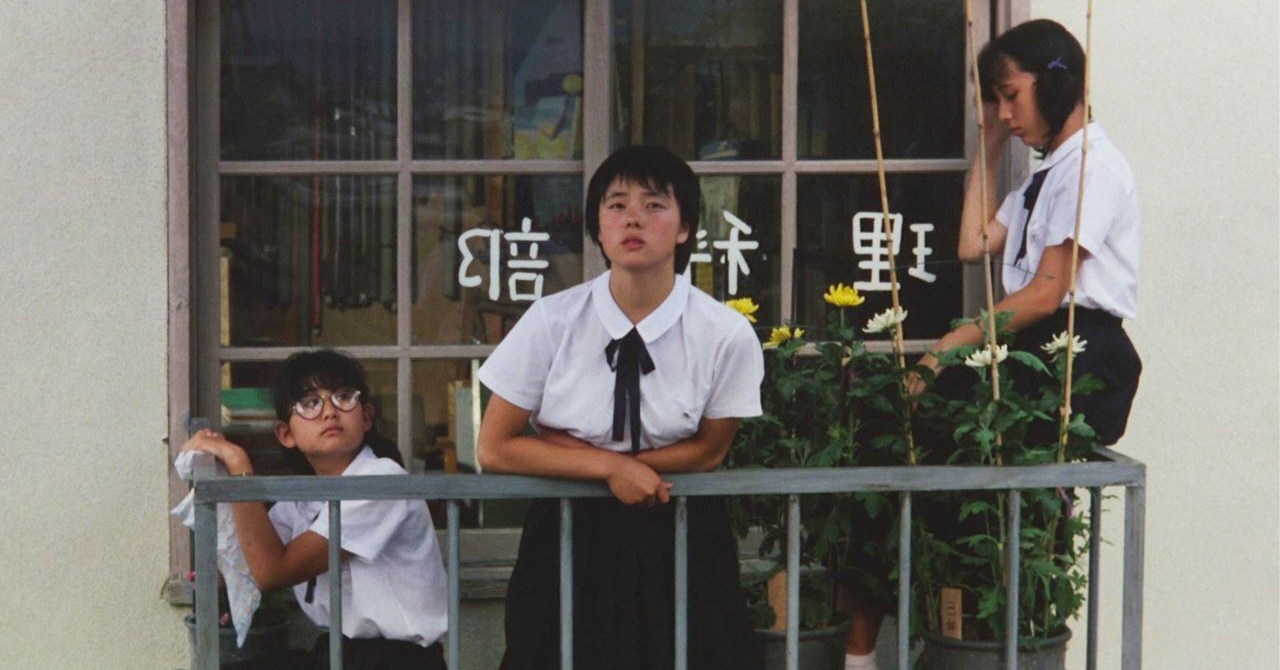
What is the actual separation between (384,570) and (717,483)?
81 cm

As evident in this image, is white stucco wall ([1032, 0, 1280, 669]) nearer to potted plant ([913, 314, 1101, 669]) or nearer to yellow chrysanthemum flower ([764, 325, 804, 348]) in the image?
potted plant ([913, 314, 1101, 669])

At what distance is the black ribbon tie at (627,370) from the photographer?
10.7 ft

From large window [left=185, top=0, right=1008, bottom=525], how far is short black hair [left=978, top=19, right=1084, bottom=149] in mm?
637

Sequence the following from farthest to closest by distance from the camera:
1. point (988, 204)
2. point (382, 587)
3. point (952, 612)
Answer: point (988, 204), point (382, 587), point (952, 612)

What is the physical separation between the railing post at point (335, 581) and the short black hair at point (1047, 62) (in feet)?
5.99

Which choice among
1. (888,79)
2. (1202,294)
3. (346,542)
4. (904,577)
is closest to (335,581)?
(346,542)

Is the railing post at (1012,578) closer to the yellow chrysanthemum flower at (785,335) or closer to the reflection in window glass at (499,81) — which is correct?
the yellow chrysanthemum flower at (785,335)

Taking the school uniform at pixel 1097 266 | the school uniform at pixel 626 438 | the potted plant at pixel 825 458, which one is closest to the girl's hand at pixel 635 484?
the school uniform at pixel 626 438

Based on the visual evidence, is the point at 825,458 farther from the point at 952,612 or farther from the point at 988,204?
the point at 988,204

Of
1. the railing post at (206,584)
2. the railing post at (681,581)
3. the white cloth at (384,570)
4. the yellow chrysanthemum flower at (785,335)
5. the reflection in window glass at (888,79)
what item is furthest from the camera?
the reflection in window glass at (888,79)

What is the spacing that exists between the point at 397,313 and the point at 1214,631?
93.4 inches

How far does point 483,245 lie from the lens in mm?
4555

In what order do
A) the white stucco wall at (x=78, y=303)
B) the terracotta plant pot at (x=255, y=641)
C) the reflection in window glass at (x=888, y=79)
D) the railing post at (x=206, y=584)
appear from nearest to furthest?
the railing post at (x=206, y=584) < the terracotta plant pot at (x=255, y=641) < the white stucco wall at (x=78, y=303) < the reflection in window glass at (x=888, y=79)

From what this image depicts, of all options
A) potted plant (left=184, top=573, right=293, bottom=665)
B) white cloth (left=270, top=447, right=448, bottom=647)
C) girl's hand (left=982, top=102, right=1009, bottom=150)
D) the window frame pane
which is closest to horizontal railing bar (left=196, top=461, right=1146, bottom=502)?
white cloth (left=270, top=447, right=448, bottom=647)
